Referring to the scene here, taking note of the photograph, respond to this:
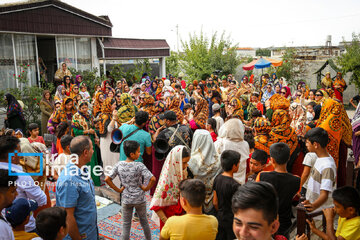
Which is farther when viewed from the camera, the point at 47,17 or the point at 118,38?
the point at 118,38

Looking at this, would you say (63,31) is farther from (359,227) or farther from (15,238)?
(359,227)

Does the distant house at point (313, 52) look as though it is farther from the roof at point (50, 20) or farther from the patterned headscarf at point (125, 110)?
the patterned headscarf at point (125, 110)

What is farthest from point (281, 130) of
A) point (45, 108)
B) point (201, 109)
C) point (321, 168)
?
point (45, 108)

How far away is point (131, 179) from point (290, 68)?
15441mm

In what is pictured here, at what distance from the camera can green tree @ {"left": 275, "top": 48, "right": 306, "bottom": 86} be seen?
55.4 feet

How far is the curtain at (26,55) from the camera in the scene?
10.9 m

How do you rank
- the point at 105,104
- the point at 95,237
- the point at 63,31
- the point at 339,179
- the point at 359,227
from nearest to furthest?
the point at 359,227, the point at 95,237, the point at 339,179, the point at 105,104, the point at 63,31

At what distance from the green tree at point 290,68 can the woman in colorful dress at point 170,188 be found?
49.9 ft

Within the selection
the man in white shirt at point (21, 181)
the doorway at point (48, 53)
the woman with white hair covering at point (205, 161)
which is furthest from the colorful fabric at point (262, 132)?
the doorway at point (48, 53)

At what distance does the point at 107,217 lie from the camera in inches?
190

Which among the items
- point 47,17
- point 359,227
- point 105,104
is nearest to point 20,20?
point 47,17

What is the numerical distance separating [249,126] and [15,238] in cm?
499

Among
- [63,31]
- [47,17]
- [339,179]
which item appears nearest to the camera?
[339,179]

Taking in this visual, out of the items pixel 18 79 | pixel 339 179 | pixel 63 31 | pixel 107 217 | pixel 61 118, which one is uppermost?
pixel 63 31
